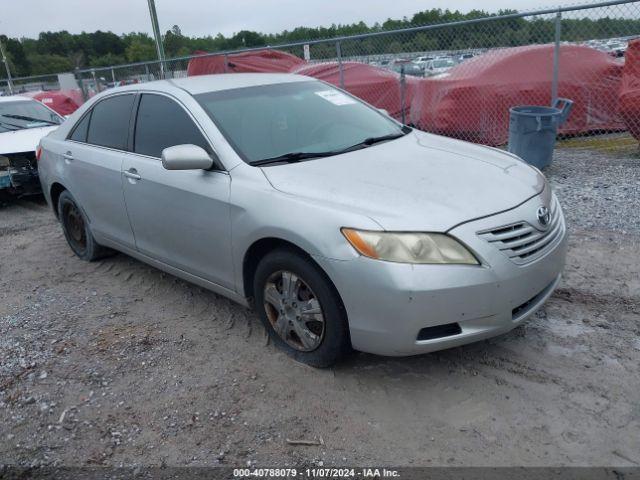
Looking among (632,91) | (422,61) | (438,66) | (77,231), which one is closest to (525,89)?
(632,91)

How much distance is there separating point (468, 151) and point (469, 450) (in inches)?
80.6

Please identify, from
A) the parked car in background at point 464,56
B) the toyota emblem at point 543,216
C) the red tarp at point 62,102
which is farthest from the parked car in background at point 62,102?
the toyota emblem at point 543,216

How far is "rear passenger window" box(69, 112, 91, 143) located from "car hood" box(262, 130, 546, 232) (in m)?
2.45

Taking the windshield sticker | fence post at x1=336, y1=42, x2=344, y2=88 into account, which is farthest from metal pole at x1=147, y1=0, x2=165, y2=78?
the windshield sticker

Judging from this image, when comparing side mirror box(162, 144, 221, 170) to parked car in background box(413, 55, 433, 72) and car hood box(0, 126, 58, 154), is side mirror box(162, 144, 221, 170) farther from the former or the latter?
parked car in background box(413, 55, 433, 72)

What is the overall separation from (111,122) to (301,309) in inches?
101

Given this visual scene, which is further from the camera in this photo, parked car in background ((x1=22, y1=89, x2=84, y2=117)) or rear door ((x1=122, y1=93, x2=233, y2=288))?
parked car in background ((x1=22, y1=89, x2=84, y2=117))

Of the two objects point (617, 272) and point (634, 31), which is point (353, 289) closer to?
point (617, 272)

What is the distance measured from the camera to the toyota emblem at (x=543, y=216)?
10.3ft

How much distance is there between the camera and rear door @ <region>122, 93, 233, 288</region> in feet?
11.8

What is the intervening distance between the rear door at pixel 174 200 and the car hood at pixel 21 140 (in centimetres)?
416

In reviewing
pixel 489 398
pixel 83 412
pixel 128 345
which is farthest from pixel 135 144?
pixel 489 398

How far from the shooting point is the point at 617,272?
4328 millimetres

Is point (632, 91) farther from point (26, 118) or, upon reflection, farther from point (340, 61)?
point (26, 118)
